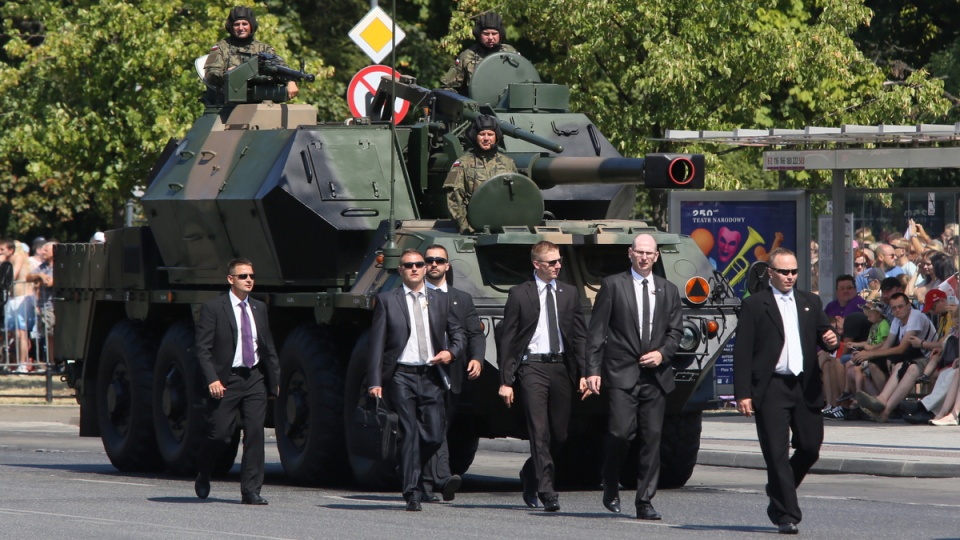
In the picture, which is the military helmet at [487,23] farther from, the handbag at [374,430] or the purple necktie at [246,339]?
the purple necktie at [246,339]

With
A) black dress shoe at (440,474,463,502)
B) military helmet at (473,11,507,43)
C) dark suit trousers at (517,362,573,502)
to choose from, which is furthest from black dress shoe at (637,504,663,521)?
military helmet at (473,11,507,43)

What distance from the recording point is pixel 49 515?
1295cm

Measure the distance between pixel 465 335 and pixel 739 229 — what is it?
8.50 metres

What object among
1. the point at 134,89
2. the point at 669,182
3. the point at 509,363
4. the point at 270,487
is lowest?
the point at 270,487

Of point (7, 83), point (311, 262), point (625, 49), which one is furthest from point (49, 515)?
point (7, 83)

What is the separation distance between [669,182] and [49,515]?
193 inches

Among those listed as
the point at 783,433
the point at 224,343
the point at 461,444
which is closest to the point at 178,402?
the point at 461,444

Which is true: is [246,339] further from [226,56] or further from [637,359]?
[226,56]

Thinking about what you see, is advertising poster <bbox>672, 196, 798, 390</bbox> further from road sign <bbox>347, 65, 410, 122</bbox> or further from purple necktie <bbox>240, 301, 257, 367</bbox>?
purple necktie <bbox>240, 301, 257, 367</bbox>

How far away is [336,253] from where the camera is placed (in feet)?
52.3

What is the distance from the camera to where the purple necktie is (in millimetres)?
13773

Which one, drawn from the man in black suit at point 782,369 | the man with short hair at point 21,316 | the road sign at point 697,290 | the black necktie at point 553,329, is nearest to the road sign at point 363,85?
the road sign at point 697,290

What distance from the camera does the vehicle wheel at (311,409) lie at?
15.2m

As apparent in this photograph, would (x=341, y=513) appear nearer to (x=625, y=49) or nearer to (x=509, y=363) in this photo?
(x=509, y=363)
